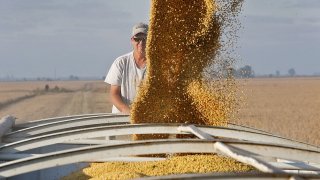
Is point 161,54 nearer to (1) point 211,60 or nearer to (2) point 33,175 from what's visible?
(1) point 211,60

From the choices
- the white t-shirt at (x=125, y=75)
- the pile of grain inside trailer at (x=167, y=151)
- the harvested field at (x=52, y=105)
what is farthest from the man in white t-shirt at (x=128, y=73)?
the harvested field at (x=52, y=105)

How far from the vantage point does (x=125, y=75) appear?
273 inches

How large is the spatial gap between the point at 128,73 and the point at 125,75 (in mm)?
44

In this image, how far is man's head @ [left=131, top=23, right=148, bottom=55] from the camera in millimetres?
6656

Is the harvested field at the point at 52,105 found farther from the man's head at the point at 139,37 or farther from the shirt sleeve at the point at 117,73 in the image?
the man's head at the point at 139,37

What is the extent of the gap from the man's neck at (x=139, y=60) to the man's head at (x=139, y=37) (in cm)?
4

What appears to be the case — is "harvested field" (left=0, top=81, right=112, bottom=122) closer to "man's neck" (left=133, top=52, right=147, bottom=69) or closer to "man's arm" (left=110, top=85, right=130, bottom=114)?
"man's arm" (left=110, top=85, right=130, bottom=114)

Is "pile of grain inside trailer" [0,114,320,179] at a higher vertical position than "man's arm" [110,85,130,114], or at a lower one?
lower

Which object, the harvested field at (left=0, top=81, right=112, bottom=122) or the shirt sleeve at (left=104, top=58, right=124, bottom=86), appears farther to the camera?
the harvested field at (left=0, top=81, right=112, bottom=122)

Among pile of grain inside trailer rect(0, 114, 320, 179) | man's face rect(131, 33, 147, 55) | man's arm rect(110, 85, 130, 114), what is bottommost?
pile of grain inside trailer rect(0, 114, 320, 179)

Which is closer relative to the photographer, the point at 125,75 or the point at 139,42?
the point at 139,42

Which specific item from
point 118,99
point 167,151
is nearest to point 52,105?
point 118,99

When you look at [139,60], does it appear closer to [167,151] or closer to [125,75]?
[125,75]

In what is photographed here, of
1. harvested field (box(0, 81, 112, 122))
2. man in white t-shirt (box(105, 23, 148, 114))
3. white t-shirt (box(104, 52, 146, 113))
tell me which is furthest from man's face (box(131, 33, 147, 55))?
harvested field (box(0, 81, 112, 122))
